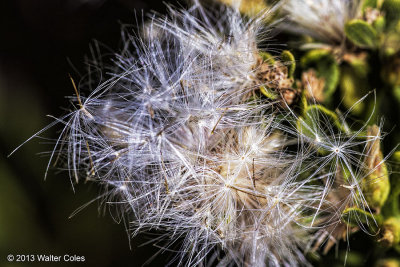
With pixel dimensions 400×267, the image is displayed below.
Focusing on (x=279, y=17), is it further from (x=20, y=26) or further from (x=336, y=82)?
(x=20, y=26)

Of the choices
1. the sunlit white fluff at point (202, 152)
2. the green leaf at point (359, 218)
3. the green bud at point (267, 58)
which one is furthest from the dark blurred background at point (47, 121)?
the green leaf at point (359, 218)

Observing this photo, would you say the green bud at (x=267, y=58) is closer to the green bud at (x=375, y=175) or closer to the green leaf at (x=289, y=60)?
the green leaf at (x=289, y=60)

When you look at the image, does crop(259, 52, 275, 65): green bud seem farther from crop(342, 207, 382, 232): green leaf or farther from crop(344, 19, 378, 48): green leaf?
crop(342, 207, 382, 232): green leaf

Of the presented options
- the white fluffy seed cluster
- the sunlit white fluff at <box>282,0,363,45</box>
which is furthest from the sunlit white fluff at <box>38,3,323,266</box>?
the sunlit white fluff at <box>282,0,363,45</box>

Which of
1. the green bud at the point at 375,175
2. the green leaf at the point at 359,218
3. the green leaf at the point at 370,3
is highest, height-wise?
the green leaf at the point at 370,3

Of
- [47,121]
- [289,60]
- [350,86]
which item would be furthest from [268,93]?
[47,121]

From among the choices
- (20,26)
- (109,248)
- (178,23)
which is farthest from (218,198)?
(20,26)
